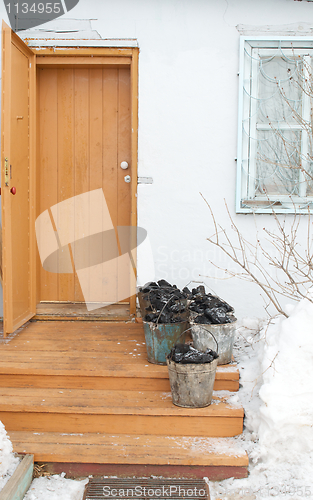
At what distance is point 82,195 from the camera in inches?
170

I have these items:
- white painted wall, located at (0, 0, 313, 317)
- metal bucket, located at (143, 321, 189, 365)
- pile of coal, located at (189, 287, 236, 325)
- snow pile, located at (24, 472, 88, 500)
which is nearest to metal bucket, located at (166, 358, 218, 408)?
metal bucket, located at (143, 321, 189, 365)

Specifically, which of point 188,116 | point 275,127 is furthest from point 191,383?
point 275,127

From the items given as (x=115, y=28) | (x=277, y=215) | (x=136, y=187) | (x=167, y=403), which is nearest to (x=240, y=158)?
(x=277, y=215)

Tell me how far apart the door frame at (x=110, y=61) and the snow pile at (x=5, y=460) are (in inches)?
77.1

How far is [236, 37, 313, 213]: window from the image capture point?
12.9ft

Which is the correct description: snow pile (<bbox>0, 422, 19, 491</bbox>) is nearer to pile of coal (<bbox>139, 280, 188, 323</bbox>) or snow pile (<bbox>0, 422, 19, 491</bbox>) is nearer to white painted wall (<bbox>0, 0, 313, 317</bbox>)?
pile of coal (<bbox>139, 280, 188, 323</bbox>)

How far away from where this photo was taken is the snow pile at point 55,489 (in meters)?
2.30

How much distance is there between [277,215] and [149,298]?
5.02 ft

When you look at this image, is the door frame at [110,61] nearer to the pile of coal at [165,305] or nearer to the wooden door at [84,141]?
the wooden door at [84,141]

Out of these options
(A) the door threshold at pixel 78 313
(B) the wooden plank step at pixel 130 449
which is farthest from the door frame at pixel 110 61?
(B) the wooden plank step at pixel 130 449

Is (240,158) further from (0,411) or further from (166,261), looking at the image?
(0,411)

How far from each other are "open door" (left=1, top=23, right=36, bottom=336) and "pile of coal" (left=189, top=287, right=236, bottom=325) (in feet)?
4.97

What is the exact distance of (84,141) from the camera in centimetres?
428

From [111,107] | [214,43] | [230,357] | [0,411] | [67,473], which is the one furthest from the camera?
[111,107]
